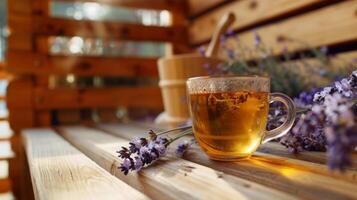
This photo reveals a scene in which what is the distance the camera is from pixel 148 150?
2.29ft

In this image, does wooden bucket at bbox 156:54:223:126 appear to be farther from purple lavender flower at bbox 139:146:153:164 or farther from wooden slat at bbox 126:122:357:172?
purple lavender flower at bbox 139:146:153:164

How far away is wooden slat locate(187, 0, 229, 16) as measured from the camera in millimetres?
2290

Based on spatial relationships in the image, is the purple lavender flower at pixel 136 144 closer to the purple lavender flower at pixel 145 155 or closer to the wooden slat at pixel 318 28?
the purple lavender flower at pixel 145 155

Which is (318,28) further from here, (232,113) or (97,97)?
(97,97)

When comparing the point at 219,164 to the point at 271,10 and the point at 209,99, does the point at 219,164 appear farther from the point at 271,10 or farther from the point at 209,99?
the point at 271,10

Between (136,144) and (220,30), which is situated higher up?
(220,30)

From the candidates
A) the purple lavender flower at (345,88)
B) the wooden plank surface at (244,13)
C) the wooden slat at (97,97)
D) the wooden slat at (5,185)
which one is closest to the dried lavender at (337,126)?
the purple lavender flower at (345,88)

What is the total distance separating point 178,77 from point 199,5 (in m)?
1.12

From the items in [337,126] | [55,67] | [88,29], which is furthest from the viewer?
[88,29]

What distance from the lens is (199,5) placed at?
243 cm

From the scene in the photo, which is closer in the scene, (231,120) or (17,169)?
(231,120)

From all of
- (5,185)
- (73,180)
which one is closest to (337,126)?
(73,180)

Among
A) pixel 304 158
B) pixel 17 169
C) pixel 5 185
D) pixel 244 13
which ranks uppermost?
pixel 244 13

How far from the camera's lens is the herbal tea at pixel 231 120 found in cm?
66
